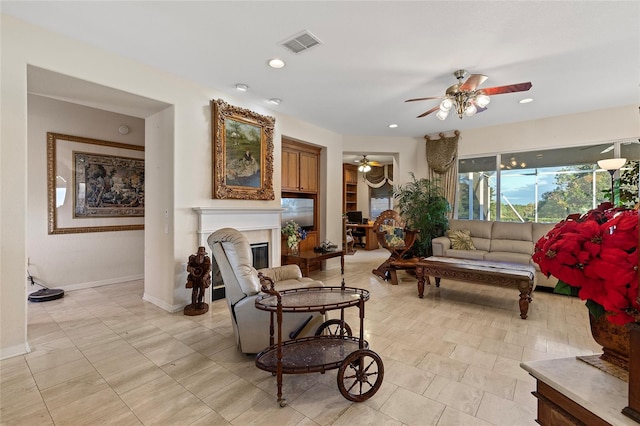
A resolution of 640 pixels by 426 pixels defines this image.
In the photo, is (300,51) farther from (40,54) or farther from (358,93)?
(40,54)

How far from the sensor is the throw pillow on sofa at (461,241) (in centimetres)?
520

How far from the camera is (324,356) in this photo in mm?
2021

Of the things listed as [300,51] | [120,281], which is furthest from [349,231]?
[300,51]

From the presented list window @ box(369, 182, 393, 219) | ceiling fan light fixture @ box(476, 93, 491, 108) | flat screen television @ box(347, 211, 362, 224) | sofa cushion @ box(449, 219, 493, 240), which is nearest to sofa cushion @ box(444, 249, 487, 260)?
sofa cushion @ box(449, 219, 493, 240)

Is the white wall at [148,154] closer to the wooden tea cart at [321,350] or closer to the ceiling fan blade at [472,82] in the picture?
the wooden tea cart at [321,350]

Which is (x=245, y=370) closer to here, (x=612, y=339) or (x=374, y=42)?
(x=612, y=339)

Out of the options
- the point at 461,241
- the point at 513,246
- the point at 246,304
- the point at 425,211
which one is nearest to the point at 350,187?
the point at 425,211

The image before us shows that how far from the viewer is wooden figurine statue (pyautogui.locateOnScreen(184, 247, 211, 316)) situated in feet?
11.2

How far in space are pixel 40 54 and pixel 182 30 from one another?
4.12 feet

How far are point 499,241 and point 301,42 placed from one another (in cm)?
459

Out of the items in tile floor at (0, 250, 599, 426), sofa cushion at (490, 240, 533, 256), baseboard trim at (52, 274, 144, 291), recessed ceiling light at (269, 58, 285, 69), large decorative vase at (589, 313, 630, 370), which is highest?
recessed ceiling light at (269, 58, 285, 69)

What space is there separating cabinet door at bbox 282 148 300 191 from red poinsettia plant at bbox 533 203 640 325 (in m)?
4.72

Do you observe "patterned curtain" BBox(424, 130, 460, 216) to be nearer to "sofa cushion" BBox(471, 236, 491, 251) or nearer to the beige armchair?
"sofa cushion" BBox(471, 236, 491, 251)

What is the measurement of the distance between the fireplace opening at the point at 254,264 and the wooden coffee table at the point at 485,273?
232cm
